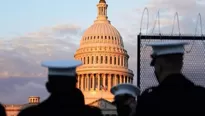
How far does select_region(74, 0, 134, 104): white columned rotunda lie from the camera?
103562 mm

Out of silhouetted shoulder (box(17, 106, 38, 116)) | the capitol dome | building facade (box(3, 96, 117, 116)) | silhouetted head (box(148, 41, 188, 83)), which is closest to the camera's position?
silhouetted head (box(148, 41, 188, 83))

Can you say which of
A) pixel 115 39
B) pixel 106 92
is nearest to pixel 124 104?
pixel 106 92

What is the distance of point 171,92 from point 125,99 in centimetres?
255

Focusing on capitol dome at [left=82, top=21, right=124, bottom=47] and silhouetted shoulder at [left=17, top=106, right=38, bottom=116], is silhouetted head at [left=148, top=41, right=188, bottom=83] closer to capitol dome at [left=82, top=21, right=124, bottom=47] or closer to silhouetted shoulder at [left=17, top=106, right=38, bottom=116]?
silhouetted shoulder at [left=17, top=106, right=38, bottom=116]

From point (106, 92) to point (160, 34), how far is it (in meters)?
74.8

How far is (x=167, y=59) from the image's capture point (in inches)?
252

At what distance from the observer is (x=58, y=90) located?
650cm

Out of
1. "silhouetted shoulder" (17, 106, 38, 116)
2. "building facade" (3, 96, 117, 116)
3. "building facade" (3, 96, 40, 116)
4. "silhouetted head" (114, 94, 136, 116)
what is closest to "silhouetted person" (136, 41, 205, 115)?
"silhouetted shoulder" (17, 106, 38, 116)

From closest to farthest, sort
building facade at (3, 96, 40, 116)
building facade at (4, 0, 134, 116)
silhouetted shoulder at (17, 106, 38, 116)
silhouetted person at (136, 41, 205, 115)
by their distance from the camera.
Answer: silhouetted person at (136, 41, 205, 115), silhouetted shoulder at (17, 106, 38, 116), building facade at (4, 0, 134, 116), building facade at (3, 96, 40, 116)

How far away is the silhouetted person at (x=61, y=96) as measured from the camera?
6.50 meters

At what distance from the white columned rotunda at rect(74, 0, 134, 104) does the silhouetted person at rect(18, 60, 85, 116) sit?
311 ft

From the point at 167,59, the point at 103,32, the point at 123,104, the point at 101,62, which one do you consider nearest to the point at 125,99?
the point at 123,104

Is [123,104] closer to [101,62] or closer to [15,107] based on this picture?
[101,62]

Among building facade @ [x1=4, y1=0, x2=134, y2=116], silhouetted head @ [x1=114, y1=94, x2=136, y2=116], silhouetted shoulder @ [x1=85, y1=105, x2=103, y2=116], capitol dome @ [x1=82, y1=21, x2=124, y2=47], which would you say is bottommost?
building facade @ [x1=4, y1=0, x2=134, y2=116]
